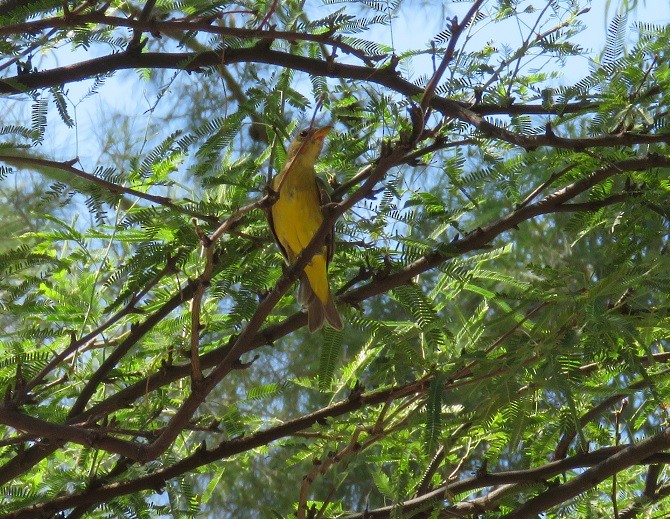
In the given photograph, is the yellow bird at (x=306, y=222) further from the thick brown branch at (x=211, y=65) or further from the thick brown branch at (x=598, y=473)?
the thick brown branch at (x=598, y=473)

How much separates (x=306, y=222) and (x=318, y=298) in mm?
782

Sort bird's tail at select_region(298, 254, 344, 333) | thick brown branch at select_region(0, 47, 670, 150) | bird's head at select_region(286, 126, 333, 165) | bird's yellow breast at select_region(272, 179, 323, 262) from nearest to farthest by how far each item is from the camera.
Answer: thick brown branch at select_region(0, 47, 670, 150) < bird's tail at select_region(298, 254, 344, 333) < bird's head at select_region(286, 126, 333, 165) < bird's yellow breast at select_region(272, 179, 323, 262)

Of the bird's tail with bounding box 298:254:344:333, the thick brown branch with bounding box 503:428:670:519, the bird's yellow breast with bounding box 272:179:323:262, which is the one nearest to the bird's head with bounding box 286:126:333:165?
the bird's yellow breast with bounding box 272:179:323:262

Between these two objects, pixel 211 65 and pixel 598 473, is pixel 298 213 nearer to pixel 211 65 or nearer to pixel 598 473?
pixel 211 65

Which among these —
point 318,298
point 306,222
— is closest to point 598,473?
point 318,298

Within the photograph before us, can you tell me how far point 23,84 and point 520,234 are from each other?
10.4 feet

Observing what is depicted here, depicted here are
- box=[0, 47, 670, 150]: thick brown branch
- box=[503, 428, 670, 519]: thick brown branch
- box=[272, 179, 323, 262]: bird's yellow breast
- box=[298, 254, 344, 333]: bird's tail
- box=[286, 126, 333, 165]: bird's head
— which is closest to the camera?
box=[503, 428, 670, 519]: thick brown branch

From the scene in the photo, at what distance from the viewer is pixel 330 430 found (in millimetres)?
3412

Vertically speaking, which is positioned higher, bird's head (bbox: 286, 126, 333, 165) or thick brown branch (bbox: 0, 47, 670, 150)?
bird's head (bbox: 286, 126, 333, 165)

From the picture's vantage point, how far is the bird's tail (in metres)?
3.50

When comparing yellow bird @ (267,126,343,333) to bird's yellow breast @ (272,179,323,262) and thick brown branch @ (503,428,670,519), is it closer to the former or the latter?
bird's yellow breast @ (272,179,323,262)

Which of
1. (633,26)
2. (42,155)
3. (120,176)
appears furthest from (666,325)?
(42,155)

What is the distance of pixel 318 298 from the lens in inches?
142

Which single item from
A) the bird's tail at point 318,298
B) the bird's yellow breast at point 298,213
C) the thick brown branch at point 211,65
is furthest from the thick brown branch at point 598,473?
the bird's yellow breast at point 298,213
